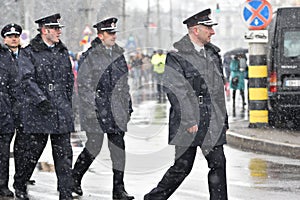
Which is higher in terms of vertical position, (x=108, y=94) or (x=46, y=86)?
(x=46, y=86)

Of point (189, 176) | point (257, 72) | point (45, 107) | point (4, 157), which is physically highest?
point (45, 107)

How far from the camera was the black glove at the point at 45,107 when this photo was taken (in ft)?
27.0

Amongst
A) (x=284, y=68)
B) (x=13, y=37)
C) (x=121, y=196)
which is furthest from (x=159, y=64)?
(x=121, y=196)

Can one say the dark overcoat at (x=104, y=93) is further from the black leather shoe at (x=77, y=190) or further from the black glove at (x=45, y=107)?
the black glove at (x=45, y=107)

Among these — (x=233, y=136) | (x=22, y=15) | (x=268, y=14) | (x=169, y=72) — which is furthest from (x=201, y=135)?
(x=22, y=15)

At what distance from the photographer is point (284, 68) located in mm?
17047

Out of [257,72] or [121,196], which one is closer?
[121,196]

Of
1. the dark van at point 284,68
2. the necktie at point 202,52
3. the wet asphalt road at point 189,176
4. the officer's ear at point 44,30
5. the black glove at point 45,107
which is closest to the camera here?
the necktie at point 202,52

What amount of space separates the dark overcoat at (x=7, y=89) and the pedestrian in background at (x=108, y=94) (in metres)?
0.86

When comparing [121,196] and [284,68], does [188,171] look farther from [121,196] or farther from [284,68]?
[284,68]

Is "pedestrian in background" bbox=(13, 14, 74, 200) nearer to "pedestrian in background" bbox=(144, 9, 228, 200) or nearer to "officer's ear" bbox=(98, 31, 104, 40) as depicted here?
"officer's ear" bbox=(98, 31, 104, 40)

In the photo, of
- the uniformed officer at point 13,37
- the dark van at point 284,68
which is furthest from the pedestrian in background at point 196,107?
the dark van at point 284,68

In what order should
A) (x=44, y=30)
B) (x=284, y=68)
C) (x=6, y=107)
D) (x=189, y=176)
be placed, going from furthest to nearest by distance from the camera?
(x=284, y=68) → (x=189, y=176) → (x=6, y=107) → (x=44, y=30)

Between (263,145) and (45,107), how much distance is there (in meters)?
6.17
